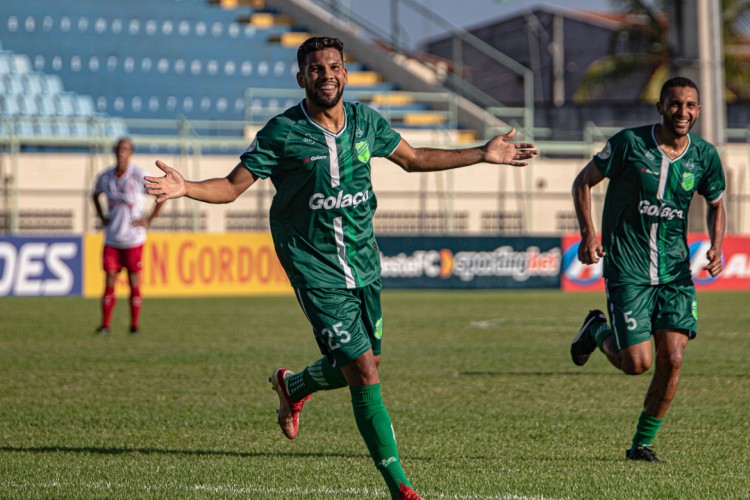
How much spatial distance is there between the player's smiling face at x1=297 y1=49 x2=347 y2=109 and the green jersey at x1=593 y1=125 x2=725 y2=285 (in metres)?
2.09

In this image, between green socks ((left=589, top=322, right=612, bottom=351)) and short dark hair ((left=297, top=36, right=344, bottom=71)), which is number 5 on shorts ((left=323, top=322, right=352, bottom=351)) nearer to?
short dark hair ((left=297, top=36, right=344, bottom=71))

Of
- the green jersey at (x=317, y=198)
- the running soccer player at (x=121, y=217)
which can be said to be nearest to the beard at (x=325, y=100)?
the green jersey at (x=317, y=198)

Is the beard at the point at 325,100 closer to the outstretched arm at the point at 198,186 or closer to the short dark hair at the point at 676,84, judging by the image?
the outstretched arm at the point at 198,186

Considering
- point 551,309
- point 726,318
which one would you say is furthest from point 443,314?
point 726,318

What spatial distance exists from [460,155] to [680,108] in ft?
5.04

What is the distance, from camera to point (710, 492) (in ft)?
19.2

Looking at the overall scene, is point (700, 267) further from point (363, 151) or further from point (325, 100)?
Result: point (325, 100)

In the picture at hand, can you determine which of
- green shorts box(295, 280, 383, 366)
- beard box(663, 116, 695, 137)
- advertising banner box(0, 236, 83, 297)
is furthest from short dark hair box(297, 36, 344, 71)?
advertising banner box(0, 236, 83, 297)

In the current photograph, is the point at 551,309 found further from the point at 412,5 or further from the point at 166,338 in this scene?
the point at 412,5

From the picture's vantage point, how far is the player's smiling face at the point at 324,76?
18.8ft

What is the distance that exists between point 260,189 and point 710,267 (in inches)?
800

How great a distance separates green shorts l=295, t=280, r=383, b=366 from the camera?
226 inches

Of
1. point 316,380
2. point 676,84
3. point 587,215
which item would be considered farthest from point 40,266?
point 676,84

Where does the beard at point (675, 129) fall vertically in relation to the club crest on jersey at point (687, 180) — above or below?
above
